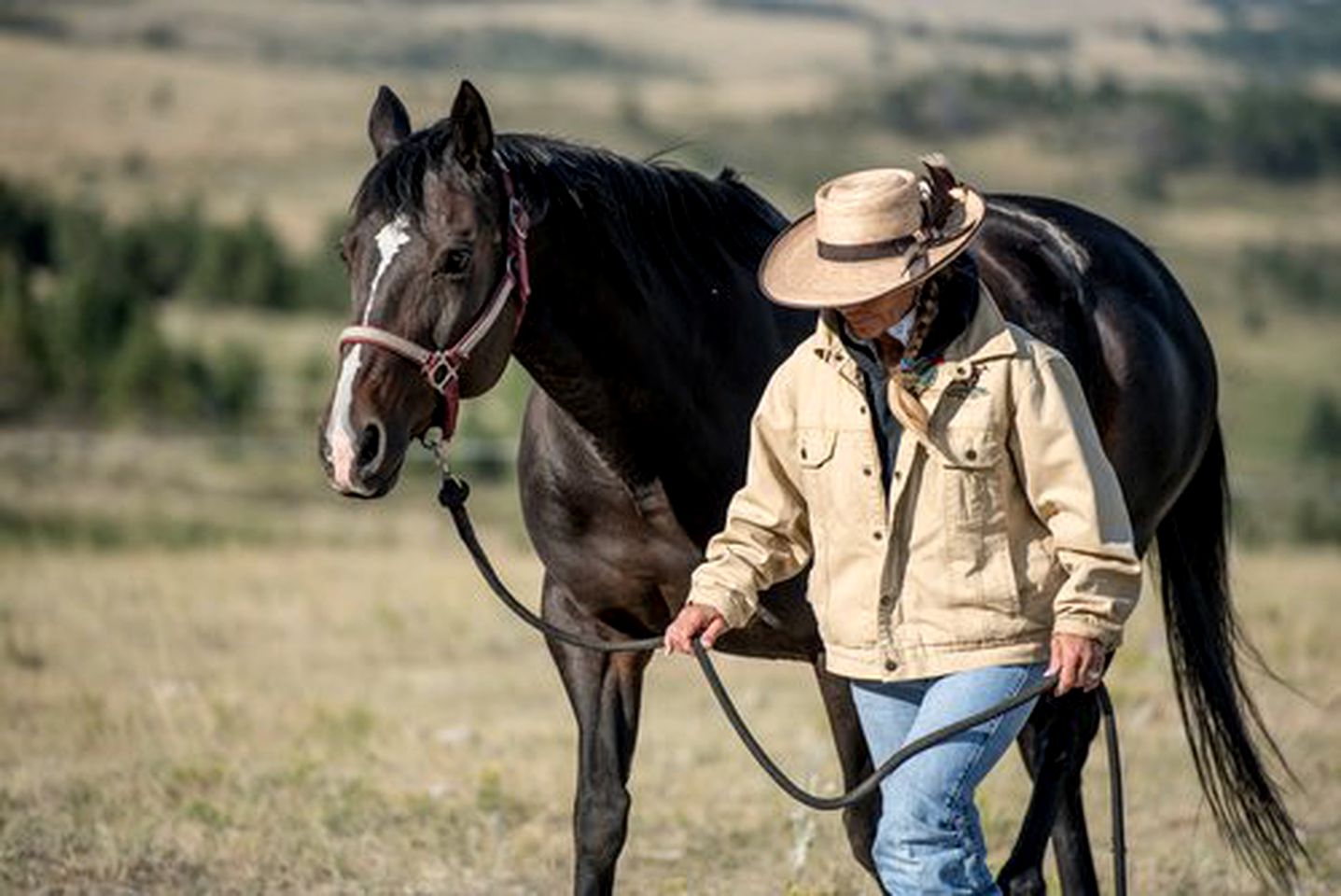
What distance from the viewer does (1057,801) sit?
5.84 m

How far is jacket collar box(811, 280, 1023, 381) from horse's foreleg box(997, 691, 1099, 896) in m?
1.44

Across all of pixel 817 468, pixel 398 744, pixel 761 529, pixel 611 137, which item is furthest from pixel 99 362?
pixel 611 137

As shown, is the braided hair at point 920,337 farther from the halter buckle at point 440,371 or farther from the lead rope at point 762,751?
the halter buckle at point 440,371

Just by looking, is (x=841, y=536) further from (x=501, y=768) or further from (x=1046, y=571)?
(x=501, y=768)

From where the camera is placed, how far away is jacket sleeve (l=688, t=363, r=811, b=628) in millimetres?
4883

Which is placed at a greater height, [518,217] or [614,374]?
[518,217]

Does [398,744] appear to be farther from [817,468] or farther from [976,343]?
[976,343]

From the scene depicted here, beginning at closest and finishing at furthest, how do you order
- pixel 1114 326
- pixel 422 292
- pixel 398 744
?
pixel 422 292 < pixel 1114 326 < pixel 398 744

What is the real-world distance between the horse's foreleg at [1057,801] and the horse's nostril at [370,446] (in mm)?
1790

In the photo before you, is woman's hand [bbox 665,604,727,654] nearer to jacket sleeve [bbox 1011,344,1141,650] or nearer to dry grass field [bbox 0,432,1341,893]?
jacket sleeve [bbox 1011,344,1141,650]

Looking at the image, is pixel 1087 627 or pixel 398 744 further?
pixel 398 744

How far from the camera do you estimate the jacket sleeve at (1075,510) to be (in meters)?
4.50

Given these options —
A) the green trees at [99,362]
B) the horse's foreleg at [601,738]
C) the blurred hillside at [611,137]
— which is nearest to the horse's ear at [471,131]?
the horse's foreleg at [601,738]

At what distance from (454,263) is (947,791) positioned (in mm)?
1633
